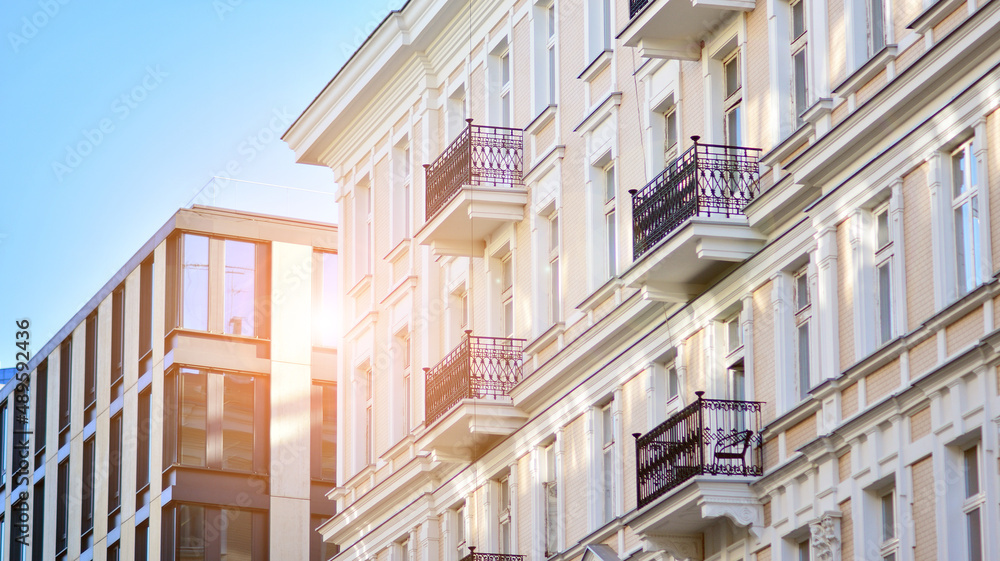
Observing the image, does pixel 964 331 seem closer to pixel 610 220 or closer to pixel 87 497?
pixel 610 220

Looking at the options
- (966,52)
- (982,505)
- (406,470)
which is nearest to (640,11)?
(966,52)

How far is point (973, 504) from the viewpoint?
2280cm

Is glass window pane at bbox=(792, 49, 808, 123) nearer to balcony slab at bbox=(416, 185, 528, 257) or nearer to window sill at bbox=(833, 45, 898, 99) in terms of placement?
window sill at bbox=(833, 45, 898, 99)

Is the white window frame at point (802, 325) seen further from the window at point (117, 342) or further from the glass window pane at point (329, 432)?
the window at point (117, 342)

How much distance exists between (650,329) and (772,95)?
471 centimetres

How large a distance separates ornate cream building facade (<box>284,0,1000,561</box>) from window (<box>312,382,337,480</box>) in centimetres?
1275

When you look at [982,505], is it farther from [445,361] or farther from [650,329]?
[445,361]

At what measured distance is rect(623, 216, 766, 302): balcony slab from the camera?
28.0m

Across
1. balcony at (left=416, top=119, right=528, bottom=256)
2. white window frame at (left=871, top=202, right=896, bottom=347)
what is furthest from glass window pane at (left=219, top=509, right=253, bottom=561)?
white window frame at (left=871, top=202, right=896, bottom=347)

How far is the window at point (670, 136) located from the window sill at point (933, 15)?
713 cm

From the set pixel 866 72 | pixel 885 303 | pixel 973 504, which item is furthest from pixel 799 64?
pixel 973 504

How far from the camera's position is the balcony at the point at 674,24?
29297 mm

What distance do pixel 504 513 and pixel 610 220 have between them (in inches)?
244

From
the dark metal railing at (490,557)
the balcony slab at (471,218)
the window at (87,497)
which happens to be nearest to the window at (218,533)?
the window at (87,497)
